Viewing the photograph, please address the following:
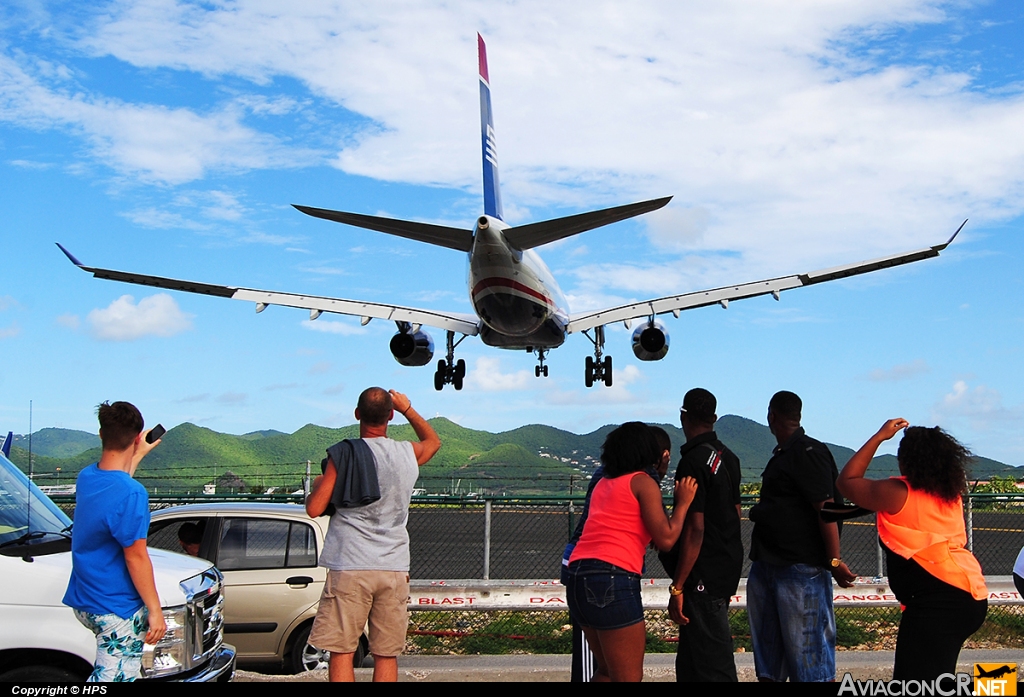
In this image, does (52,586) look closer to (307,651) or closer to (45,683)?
(45,683)

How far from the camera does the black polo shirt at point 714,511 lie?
5656mm

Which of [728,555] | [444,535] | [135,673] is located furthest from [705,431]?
[444,535]

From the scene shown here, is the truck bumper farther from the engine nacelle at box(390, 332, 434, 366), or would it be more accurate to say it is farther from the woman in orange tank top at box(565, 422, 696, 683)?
the engine nacelle at box(390, 332, 434, 366)

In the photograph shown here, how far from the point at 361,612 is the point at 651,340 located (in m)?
23.4

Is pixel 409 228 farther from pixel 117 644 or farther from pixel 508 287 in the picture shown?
pixel 117 644

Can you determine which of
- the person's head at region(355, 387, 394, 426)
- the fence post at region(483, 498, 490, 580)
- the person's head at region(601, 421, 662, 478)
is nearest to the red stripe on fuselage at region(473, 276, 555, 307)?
the fence post at region(483, 498, 490, 580)

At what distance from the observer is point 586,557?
536 cm

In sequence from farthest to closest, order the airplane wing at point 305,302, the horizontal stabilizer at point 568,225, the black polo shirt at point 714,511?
the airplane wing at point 305,302, the horizontal stabilizer at point 568,225, the black polo shirt at point 714,511

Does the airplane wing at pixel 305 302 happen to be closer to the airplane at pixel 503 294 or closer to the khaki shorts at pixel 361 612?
the airplane at pixel 503 294

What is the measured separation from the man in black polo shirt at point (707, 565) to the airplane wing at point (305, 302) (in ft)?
72.2

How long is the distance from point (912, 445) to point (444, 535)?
17.5 m

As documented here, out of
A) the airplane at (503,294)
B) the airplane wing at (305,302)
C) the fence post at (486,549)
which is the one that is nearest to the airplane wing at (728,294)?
the airplane at (503,294)

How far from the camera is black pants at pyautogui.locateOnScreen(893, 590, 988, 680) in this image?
195 inches

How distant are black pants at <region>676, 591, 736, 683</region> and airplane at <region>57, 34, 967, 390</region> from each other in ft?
40.5
